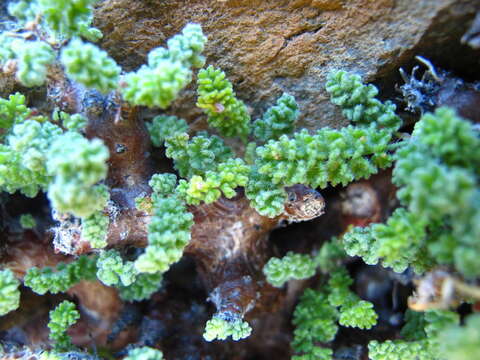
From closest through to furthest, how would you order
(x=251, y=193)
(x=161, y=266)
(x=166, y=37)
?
(x=161, y=266), (x=251, y=193), (x=166, y=37)

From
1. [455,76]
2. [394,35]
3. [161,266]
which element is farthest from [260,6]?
[161,266]

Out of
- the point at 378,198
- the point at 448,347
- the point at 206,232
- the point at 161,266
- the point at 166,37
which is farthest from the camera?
the point at 378,198

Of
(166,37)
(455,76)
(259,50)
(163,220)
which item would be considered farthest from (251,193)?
(455,76)

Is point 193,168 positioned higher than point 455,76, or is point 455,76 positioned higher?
point 455,76

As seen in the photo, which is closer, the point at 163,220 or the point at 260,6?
the point at 163,220

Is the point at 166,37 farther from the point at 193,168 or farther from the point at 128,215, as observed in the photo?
the point at 128,215

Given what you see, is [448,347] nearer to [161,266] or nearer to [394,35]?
[161,266]

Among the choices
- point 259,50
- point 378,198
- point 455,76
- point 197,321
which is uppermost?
point 259,50
